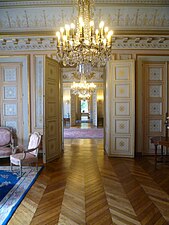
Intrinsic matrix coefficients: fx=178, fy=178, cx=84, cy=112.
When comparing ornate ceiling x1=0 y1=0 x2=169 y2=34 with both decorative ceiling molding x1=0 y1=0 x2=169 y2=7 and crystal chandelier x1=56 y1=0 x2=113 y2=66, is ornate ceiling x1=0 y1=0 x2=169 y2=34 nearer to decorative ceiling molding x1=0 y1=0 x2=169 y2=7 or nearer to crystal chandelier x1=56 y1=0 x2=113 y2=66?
decorative ceiling molding x1=0 y1=0 x2=169 y2=7

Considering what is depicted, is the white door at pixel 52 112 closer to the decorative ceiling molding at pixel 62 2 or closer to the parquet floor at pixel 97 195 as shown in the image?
the parquet floor at pixel 97 195

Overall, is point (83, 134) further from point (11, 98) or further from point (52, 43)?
point (52, 43)

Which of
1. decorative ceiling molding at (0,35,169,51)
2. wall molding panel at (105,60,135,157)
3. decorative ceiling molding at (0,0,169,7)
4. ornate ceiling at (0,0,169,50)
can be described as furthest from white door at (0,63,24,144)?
wall molding panel at (105,60,135,157)

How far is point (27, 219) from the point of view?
2369 mm

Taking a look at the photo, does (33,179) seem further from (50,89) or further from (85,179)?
(50,89)

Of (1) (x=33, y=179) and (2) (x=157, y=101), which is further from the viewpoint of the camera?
(2) (x=157, y=101)

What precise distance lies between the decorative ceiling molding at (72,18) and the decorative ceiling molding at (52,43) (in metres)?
0.24

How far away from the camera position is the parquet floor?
2.38 meters

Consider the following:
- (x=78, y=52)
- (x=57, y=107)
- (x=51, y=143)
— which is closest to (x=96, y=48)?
(x=78, y=52)

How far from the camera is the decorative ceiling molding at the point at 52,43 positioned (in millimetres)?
5238

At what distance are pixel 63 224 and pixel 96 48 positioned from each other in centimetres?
293

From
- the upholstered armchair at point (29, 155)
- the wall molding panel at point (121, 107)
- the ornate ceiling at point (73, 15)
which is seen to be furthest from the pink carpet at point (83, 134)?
the ornate ceiling at point (73, 15)

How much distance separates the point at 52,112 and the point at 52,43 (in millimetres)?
2114

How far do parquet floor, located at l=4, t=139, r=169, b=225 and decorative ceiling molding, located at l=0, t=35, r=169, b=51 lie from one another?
3.48m
